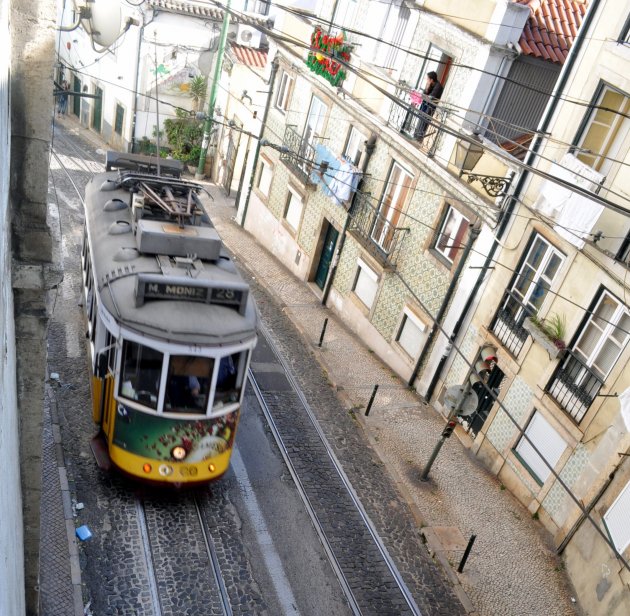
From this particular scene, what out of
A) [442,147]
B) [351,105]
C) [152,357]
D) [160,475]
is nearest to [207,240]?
[152,357]

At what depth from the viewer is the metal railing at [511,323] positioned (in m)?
14.6

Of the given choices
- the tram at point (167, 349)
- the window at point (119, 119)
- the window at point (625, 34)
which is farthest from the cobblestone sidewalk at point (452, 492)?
the window at point (119, 119)

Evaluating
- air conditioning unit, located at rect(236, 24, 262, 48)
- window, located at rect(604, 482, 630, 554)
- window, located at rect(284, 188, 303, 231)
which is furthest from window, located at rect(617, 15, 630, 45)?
air conditioning unit, located at rect(236, 24, 262, 48)

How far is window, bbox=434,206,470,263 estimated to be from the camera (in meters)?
16.2

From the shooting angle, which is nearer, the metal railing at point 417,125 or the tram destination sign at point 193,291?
the tram destination sign at point 193,291

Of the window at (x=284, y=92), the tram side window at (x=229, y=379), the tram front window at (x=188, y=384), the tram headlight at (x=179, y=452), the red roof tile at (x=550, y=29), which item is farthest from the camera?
the window at (x=284, y=92)

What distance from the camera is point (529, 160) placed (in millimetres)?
14742

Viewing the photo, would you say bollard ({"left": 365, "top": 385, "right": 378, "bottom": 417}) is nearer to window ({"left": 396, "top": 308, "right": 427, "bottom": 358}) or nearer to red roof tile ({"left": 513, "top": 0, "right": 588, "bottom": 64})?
window ({"left": 396, "top": 308, "right": 427, "bottom": 358})

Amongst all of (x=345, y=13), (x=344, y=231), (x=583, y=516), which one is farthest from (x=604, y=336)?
(x=345, y=13)

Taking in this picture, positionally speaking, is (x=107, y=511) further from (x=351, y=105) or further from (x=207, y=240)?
(x=351, y=105)

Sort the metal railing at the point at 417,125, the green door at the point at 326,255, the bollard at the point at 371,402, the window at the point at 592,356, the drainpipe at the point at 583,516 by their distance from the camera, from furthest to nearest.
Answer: the green door at the point at 326,255
the metal railing at the point at 417,125
the bollard at the point at 371,402
the window at the point at 592,356
the drainpipe at the point at 583,516

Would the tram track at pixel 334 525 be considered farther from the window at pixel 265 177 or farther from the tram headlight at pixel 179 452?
the window at pixel 265 177

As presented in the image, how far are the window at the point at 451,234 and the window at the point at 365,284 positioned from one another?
2503mm

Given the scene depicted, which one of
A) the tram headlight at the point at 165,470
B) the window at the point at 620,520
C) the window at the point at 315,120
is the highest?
the window at the point at 315,120
